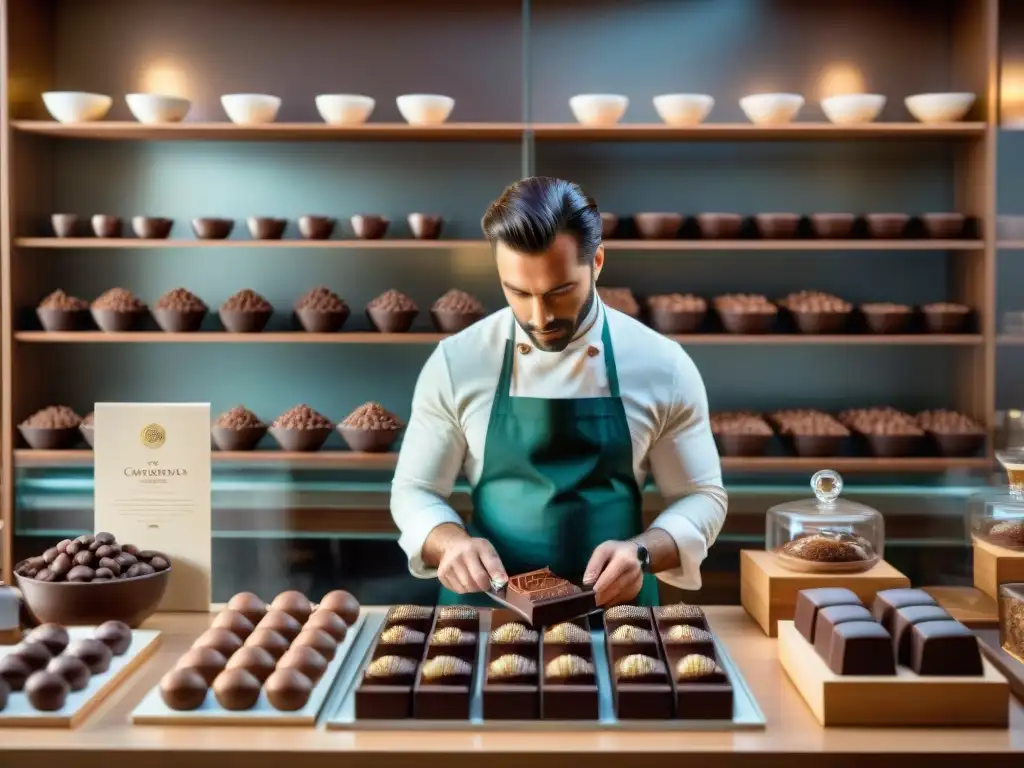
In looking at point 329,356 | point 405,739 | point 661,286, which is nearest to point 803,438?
point 661,286

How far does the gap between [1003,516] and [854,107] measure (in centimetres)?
224

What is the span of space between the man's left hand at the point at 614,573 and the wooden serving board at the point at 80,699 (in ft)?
2.27

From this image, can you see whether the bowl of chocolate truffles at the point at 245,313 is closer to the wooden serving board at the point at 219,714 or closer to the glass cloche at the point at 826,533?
the glass cloche at the point at 826,533

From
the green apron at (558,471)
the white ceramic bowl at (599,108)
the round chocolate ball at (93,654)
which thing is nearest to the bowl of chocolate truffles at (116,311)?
the white ceramic bowl at (599,108)

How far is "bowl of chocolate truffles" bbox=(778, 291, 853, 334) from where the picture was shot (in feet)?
12.9

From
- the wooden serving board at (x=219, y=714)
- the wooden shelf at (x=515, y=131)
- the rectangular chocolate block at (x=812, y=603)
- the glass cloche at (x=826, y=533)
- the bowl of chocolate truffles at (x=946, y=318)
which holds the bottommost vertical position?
the wooden serving board at (x=219, y=714)

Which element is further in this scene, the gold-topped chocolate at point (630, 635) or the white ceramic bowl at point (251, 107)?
the white ceramic bowl at point (251, 107)

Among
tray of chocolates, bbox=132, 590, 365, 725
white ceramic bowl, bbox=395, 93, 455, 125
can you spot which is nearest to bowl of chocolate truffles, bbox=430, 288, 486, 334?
white ceramic bowl, bbox=395, 93, 455, 125

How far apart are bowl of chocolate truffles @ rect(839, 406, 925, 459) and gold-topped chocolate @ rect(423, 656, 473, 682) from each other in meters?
2.77

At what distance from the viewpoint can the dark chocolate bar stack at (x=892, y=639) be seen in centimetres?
144

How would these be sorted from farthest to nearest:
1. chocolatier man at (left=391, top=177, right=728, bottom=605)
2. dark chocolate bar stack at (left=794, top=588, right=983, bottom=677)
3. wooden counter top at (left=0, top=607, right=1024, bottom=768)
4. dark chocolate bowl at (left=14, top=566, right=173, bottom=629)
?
1. chocolatier man at (left=391, top=177, right=728, bottom=605)
2. dark chocolate bowl at (left=14, top=566, right=173, bottom=629)
3. dark chocolate bar stack at (left=794, top=588, right=983, bottom=677)
4. wooden counter top at (left=0, top=607, right=1024, bottom=768)

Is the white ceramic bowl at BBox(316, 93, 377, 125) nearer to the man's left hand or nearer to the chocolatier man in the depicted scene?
the chocolatier man

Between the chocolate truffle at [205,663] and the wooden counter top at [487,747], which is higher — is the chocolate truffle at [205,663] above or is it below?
above

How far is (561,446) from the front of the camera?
7.19 ft
